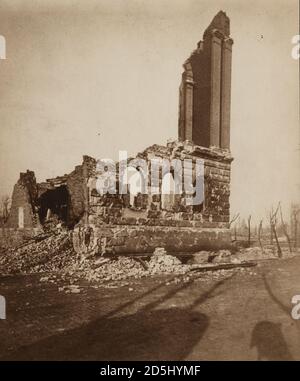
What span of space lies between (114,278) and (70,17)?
261 inches

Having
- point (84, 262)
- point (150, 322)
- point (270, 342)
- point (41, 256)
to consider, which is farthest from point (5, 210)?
point (270, 342)

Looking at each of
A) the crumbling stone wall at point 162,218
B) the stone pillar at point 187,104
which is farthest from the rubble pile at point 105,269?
the stone pillar at point 187,104

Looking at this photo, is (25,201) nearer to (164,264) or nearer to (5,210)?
(164,264)

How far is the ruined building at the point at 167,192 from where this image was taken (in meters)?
11.5

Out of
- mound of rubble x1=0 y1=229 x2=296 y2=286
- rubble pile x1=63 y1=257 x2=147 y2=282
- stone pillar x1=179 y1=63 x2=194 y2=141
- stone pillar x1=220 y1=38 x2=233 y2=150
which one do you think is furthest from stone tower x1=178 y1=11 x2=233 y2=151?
rubble pile x1=63 y1=257 x2=147 y2=282

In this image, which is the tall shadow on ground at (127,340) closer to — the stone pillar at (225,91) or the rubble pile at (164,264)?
the rubble pile at (164,264)

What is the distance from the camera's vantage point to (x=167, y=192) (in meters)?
13.5

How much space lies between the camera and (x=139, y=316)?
580 cm

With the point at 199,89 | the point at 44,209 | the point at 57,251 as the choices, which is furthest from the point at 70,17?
the point at 44,209

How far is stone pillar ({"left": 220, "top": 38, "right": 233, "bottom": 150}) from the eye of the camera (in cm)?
1591

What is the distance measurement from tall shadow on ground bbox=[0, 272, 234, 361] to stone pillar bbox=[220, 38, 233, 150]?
11.4m

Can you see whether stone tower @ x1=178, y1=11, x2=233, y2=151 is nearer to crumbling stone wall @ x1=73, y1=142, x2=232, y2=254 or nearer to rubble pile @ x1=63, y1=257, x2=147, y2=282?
crumbling stone wall @ x1=73, y1=142, x2=232, y2=254
